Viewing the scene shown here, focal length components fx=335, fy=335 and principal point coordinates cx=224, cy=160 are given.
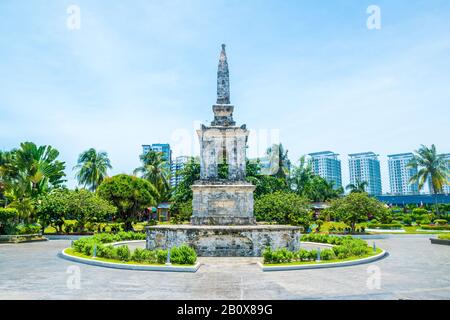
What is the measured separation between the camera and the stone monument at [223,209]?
20047 mm

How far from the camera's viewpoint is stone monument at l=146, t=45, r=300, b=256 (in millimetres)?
20047

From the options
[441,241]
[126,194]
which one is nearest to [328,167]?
[126,194]

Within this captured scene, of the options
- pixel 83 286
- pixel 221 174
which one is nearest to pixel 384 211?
pixel 221 174

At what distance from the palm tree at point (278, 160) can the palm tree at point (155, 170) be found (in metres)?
20.6

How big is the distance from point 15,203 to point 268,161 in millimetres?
42874

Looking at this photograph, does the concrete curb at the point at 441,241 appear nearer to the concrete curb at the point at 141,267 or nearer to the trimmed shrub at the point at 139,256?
the concrete curb at the point at 141,267

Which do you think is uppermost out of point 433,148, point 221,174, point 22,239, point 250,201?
point 433,148

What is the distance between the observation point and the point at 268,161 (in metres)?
65.2

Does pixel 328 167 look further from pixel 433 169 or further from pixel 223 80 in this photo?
pixel 223 80

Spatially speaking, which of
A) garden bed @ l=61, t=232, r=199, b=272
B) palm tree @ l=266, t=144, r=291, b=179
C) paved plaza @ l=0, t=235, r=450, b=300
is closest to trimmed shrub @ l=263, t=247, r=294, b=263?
paved plaza @ l=0, t=235, r=450, b=300

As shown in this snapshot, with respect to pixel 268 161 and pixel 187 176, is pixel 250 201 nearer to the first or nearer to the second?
pixel 187 176

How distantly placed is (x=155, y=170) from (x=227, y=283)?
53045 millimetres
